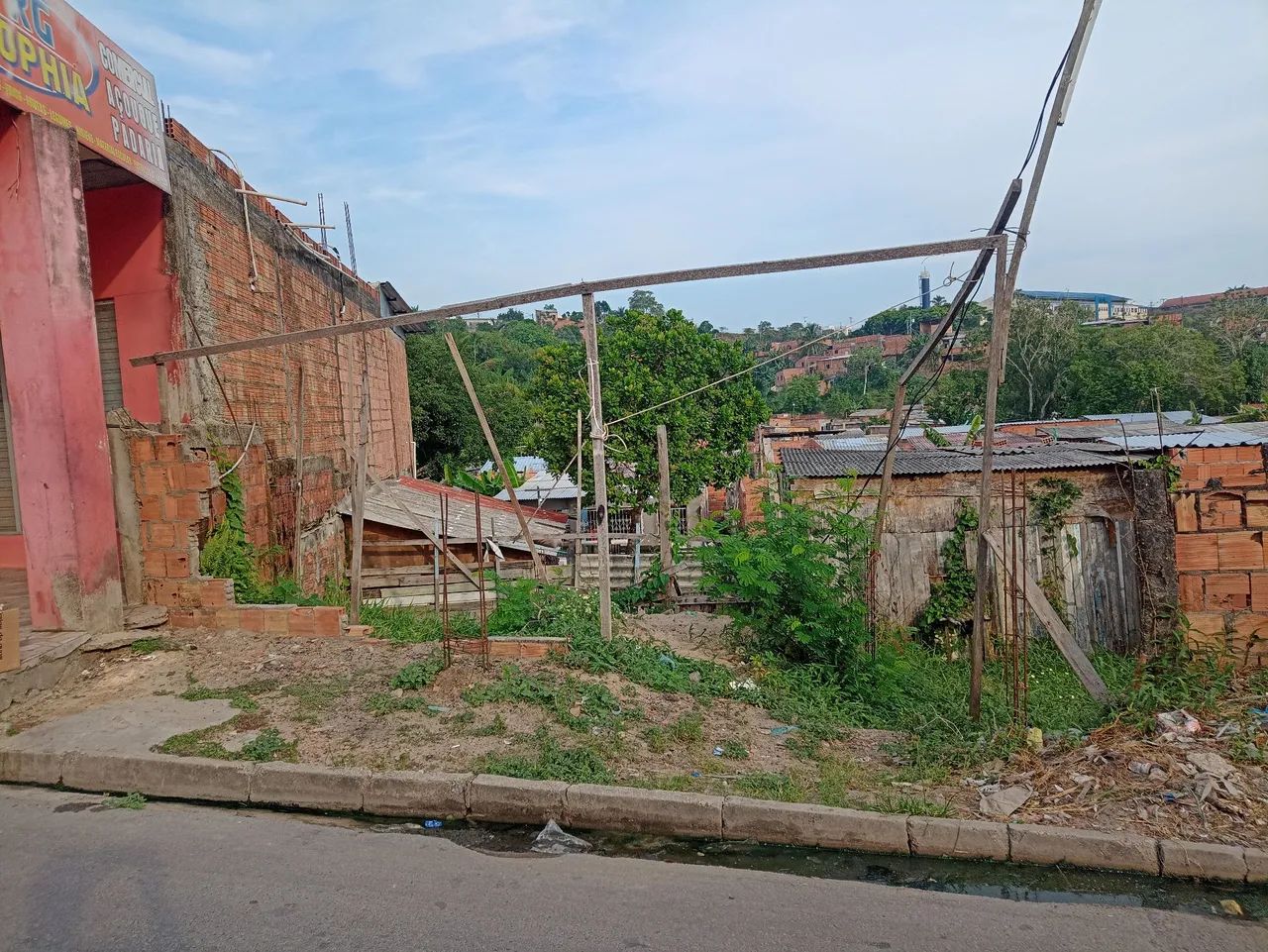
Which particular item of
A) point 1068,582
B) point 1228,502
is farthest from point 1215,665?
point 1068,582

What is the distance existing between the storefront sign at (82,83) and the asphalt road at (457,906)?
5618mm

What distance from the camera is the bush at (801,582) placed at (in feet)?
21.7

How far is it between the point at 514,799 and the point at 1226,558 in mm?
6030

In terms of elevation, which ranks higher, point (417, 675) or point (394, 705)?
point (417, 675)

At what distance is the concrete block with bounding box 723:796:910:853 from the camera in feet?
13.9

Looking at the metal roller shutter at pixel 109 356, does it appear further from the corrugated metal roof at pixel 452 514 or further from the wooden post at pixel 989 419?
the wooden post at pixel 989 419

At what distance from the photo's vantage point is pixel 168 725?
5.48 meters

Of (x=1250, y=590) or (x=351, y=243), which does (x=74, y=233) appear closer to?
(x=1250, y=590)

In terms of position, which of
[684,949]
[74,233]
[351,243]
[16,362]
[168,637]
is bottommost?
[684,949]

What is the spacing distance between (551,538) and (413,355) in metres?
19.7

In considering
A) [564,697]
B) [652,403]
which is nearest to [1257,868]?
[564,697]

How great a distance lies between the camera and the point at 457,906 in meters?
3.58

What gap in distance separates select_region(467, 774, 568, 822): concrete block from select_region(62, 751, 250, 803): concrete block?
4.75 ft

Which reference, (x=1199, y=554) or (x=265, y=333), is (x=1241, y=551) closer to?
(x=1199, y=554)
